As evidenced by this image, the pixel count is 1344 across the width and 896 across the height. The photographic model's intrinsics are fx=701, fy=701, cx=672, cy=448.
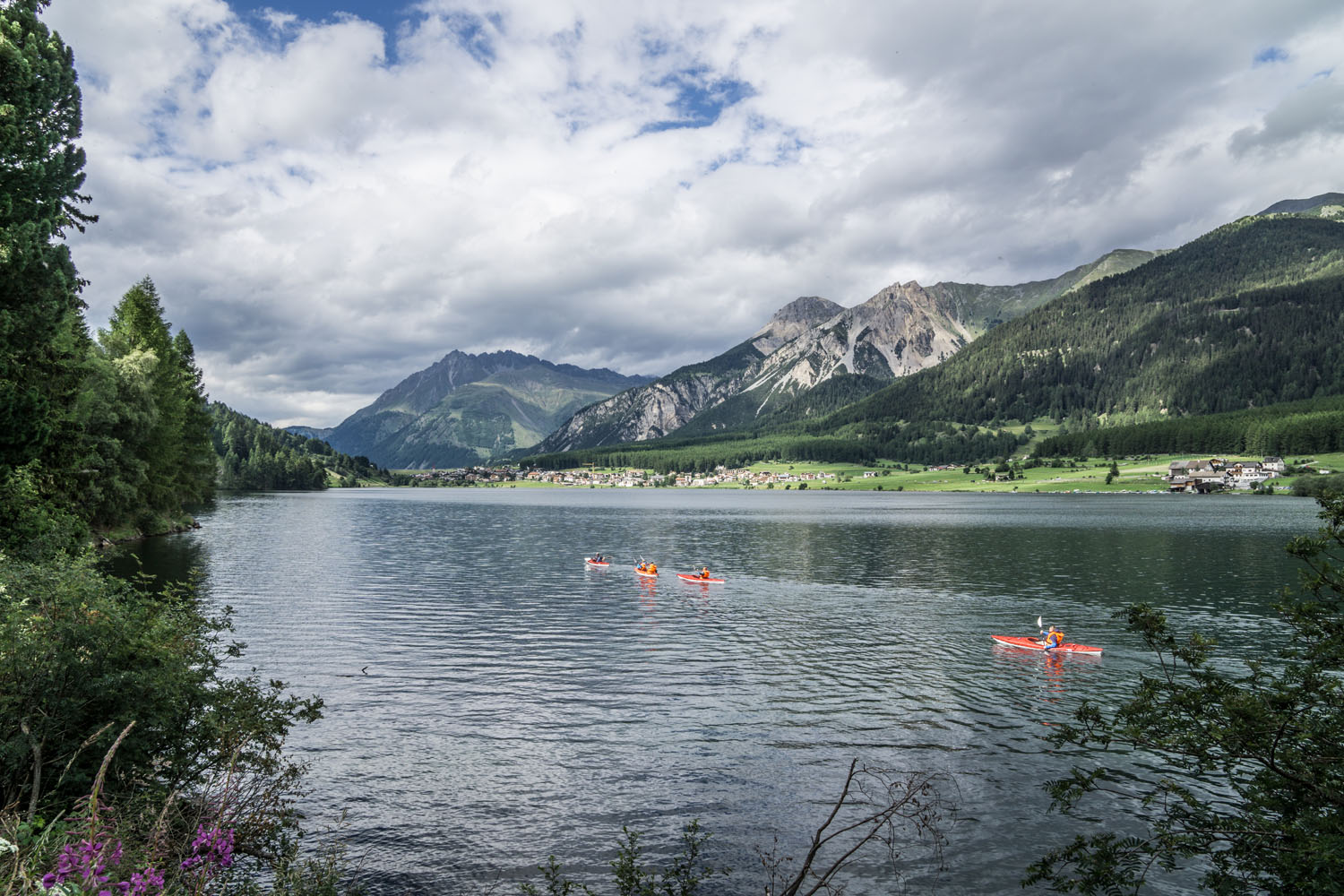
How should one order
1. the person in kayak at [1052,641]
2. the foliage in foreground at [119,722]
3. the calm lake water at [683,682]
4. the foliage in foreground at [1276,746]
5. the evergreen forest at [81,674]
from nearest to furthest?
1. the evergreen forest at [81,674]
2. the foliage in foreground at [1276,746]
3. the foliage in foreground at [119,722]
4. the calm lake water at [683,682]
5. the person in kayak at [1052,641]

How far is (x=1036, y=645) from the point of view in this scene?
44.6 metres

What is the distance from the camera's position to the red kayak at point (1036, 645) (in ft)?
144

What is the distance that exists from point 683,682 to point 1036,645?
77.5ft

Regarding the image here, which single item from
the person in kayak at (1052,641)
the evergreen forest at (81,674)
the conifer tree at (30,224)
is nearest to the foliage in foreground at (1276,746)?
the evergreen forest at (81,674)

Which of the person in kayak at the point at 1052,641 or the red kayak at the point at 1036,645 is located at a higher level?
the person in kayak at the point at 1052,641

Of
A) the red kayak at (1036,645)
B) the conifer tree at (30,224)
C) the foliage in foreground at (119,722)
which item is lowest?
the red kayak at (1036,645)

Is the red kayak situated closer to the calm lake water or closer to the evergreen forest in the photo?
the calm lake water

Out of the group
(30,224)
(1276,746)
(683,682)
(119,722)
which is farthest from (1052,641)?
(30,224)

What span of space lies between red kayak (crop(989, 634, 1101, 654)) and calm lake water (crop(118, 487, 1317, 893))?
1205mm

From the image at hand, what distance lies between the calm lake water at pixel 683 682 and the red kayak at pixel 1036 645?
1205 millimetres

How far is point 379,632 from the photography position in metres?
47.4

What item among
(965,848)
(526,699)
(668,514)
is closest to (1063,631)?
(965,848)

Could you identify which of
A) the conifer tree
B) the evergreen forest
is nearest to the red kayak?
the evergreen forest

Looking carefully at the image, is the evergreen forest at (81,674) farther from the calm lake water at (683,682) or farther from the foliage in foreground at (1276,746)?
the foliage in foreground at (1276,746)
